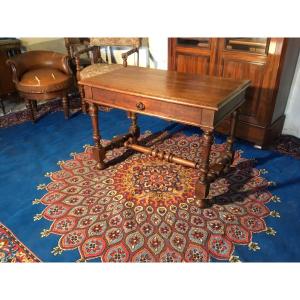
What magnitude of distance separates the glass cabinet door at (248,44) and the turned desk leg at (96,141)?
155cm

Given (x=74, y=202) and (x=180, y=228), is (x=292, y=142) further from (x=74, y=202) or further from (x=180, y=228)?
(x=74, y=202)

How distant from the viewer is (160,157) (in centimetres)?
263

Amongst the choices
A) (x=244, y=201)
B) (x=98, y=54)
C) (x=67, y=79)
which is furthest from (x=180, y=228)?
(x=98, y=54)

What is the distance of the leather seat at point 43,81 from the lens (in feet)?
11.3

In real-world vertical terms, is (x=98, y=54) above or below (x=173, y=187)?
above

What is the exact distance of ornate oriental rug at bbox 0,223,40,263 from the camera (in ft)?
6.22

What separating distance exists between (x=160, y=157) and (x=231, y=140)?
0.67m

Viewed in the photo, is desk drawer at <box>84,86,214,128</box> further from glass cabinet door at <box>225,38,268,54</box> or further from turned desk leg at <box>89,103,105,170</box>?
glass cabinet door at <box>225,38,268,54</box>

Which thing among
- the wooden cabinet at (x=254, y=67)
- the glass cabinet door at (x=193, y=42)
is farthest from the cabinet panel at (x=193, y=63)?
the glass cabinet door at (x=193, y=42)

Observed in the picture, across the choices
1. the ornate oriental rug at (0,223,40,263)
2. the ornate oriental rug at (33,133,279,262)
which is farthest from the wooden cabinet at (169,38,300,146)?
the ornate oriental rug at (0,223,40,263)

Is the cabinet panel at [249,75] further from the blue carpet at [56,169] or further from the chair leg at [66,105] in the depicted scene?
the chair leg at [66,105]

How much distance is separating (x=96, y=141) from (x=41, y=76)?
1520mm

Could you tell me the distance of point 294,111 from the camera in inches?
127

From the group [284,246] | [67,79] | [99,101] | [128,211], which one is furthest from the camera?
[67,79]
